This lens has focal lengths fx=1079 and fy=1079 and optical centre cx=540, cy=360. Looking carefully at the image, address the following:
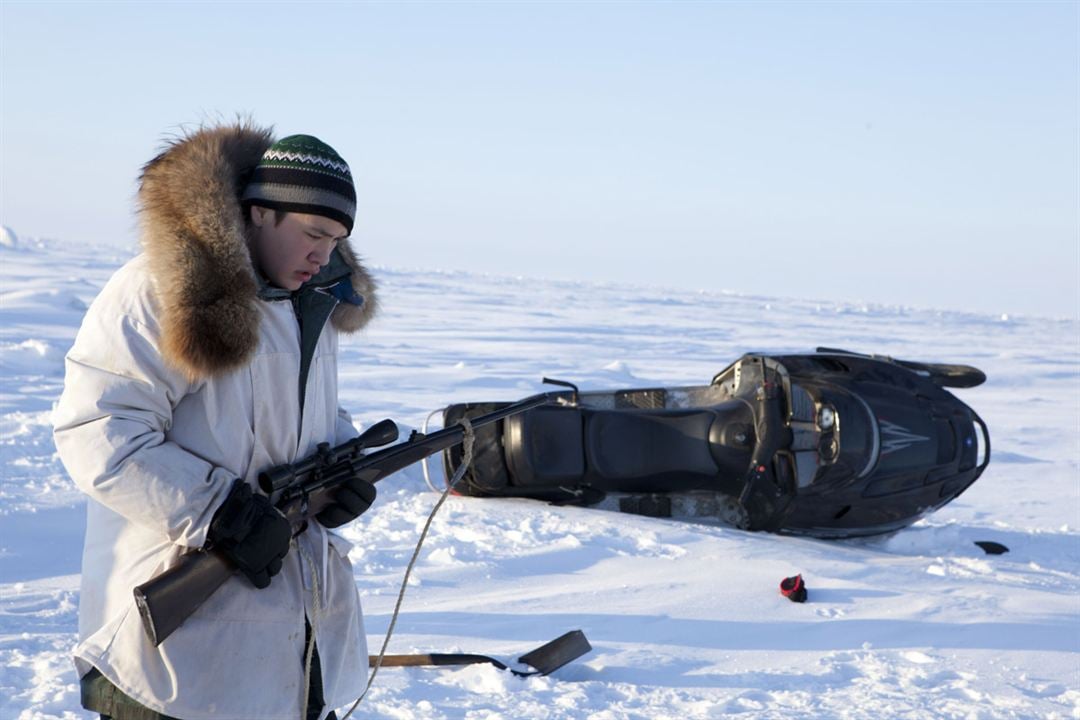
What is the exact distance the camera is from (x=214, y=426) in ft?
6.94

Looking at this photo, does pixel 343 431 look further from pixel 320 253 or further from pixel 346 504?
pixel 320 253

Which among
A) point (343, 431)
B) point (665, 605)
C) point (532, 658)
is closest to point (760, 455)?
point (665, 605)

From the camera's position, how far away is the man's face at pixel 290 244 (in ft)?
7.29

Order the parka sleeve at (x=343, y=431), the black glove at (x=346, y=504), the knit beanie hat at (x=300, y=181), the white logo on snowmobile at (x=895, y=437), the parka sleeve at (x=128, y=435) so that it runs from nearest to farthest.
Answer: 1. the parka sleeve at (x=128, y=435)
2. the knit beanie hat at (x=300, y=181)
3. the black glove at (x=346, y=504)
4. the parka sleeve at (x=343, y=431)
5. the white logo on snowmobile at (x=895, y=437)

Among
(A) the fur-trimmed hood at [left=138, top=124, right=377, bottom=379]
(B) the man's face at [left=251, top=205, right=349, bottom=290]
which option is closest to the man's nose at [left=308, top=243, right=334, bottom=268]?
(B) the man's face at [left=251, top=205, right=349, bottom=290]

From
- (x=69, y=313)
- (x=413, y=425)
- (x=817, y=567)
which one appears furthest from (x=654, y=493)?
(x=69, y=313)

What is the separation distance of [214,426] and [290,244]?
0.40 metres

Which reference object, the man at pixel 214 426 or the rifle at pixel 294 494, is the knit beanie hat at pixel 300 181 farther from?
the rifle at pixel 294 494

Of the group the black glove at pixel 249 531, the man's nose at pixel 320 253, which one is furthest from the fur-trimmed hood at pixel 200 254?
the black glove at pixel 249 531

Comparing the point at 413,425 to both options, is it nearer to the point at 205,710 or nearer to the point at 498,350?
the point at 205,710

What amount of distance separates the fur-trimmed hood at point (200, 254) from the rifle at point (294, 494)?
1.03 ft

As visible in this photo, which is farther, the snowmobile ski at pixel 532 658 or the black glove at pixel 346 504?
the snowmobile ski at pixel 532 658

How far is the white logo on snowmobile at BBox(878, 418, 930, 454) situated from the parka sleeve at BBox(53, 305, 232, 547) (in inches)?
202

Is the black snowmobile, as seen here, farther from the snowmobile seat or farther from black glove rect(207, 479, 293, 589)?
black glove rect(207, 479, 293, 589)
